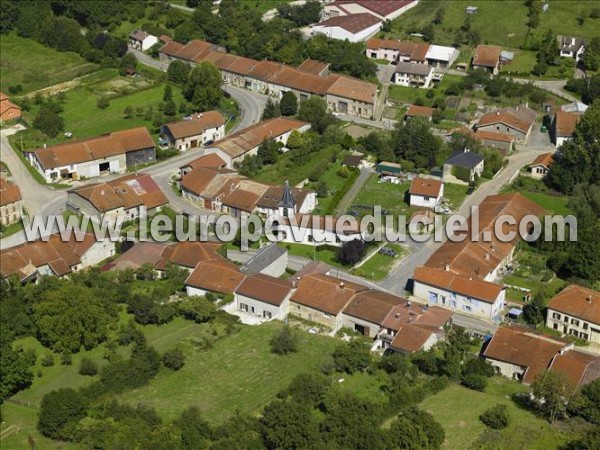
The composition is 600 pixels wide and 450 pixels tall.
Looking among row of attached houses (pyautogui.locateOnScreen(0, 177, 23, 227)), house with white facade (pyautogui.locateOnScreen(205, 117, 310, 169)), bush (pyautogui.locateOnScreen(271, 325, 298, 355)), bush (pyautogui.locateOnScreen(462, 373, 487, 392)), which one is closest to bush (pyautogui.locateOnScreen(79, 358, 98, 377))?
bush (pyautogui.locateOnScreen(271, 325, 298, 355))

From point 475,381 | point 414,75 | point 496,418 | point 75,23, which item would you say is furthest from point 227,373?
point 75,23

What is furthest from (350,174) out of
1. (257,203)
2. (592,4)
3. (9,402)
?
(592,4)

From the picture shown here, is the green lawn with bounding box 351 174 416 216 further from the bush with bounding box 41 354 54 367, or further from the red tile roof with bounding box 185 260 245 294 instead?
the bush with bounding box 41 354 54 367

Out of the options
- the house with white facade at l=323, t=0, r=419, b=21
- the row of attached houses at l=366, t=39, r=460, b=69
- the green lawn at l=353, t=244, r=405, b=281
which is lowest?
the green lawn at l=353, t=244, r=405, b=281

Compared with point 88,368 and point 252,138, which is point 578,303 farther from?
point 252,138

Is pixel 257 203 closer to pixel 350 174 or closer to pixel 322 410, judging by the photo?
pixel 350 174

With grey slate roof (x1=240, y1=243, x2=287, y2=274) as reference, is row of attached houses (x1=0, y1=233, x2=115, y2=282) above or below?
below

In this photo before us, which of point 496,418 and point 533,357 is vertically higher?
point 496,418
